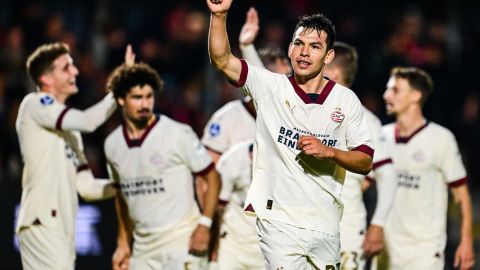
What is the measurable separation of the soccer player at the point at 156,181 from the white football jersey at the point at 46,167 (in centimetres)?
38

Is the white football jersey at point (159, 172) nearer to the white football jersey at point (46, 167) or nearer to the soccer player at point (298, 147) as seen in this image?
the white football jersey at point (46, 167)

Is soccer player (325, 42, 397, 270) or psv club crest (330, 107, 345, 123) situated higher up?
psv club crest (330, 107, 345, 123)

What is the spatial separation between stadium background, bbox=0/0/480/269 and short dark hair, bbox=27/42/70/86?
2902 millimetres

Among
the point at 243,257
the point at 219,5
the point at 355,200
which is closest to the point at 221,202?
the point at 243,257

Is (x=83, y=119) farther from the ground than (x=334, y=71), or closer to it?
closer to it

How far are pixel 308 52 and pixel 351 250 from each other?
236 cm

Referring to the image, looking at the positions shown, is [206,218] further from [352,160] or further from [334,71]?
[352,160]

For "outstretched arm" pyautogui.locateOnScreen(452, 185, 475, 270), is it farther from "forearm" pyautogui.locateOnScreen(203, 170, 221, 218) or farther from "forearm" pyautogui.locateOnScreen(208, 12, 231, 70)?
"forearm" pyautogui.locateOnScreen(208, 12, 231, 70)

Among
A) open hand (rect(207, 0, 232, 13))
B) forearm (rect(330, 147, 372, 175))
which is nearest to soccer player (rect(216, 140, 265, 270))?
forearm (rect(330, 147, 372, 175))

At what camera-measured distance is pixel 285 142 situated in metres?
6.36

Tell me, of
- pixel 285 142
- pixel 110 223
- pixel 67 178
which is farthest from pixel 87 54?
pixel 285 142

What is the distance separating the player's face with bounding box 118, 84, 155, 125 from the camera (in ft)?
26.2

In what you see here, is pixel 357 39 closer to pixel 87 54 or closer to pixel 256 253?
pixel 87 54

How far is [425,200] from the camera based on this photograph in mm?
8789
